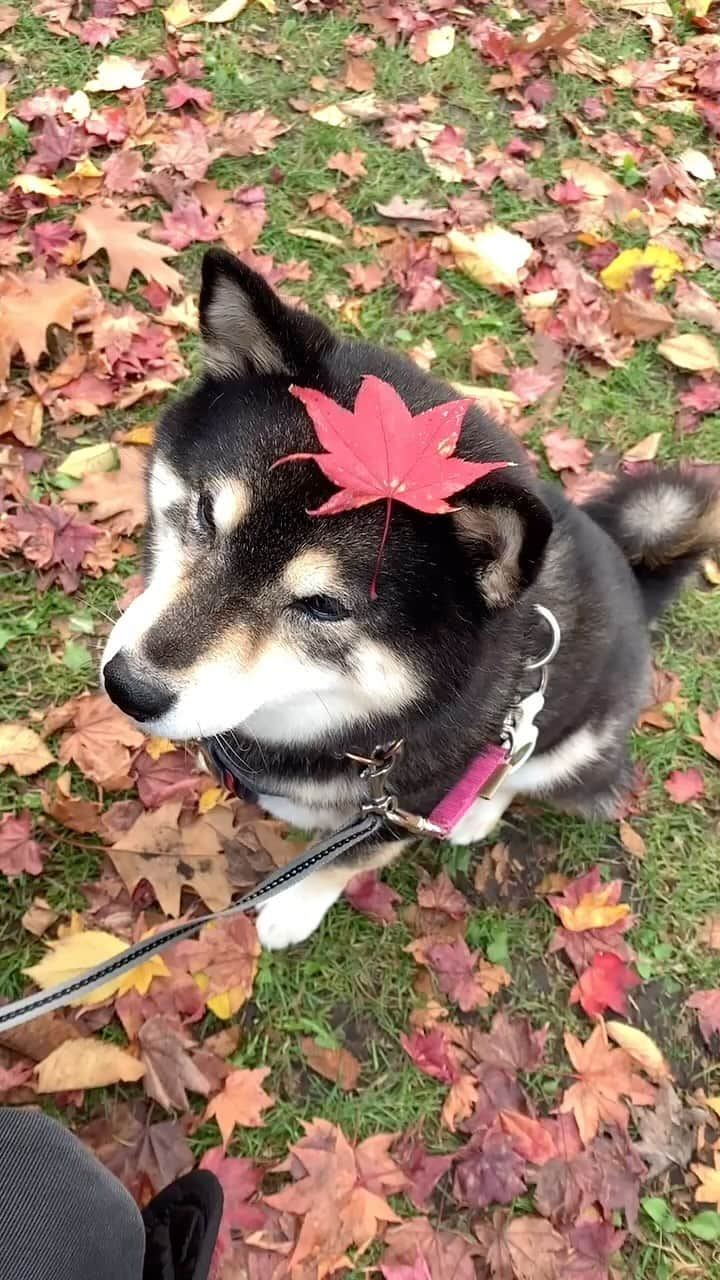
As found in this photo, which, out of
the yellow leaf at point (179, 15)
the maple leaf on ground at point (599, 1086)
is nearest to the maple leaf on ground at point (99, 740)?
the maple leaf on ground at point (599, 1086)

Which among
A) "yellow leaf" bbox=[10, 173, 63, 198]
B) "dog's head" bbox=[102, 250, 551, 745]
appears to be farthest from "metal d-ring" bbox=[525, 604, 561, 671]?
"yellow leaf" bbox=[10, 173, 63, 198]

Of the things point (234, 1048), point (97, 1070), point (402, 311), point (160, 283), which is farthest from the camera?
point (402, 311)

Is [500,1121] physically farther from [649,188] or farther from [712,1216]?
[649,188]

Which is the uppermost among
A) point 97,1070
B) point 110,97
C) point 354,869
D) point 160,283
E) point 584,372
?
point 110,97

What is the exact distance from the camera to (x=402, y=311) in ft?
11.7

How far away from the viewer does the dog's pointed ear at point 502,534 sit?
133cm

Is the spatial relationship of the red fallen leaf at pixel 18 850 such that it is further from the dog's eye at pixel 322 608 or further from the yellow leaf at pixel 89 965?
the dog's eye at pixel 322 608

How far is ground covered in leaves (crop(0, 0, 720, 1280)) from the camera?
87.8 inches

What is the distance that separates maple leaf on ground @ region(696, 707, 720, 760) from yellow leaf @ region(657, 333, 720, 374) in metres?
1.60

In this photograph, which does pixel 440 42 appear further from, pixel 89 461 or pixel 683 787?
pixel 683 787

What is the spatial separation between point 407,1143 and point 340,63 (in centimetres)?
447

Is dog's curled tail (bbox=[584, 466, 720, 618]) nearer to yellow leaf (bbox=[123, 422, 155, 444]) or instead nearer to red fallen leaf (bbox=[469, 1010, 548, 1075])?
red fallen leaf (bbox=[469, 1010, 548, 1075])

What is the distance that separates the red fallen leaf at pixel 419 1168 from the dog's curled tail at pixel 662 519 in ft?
5.65

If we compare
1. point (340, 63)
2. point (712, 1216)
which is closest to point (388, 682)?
point (712, 1216)
